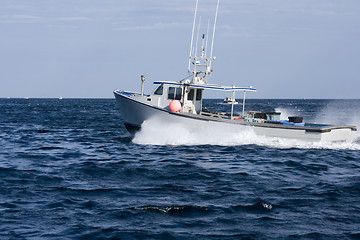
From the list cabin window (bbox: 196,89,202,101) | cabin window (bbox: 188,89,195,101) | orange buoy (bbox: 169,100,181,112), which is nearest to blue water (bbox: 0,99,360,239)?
orange buoy (bbox: 169,100,181,112)

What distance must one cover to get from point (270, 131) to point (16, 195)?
12.0m

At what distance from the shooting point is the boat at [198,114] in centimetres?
1848

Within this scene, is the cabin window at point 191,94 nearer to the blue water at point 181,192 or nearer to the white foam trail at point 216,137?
the white foam trail at point 216,137

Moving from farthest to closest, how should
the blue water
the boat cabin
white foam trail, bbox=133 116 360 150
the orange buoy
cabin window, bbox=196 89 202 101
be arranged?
cabin window, bbox=196 89 202 101, the boat cabin, the orange buoy, white foam trail, bbox=133 116 360 150, the blue water

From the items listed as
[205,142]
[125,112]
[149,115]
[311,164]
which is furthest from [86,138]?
[311,164]

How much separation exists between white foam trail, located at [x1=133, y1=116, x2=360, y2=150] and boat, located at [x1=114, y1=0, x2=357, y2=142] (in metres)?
0.15

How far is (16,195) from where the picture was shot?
9789 mm

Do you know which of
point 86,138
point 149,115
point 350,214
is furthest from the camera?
point 86,138

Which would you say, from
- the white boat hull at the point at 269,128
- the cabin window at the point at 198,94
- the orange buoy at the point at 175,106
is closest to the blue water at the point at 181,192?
the white boat hull at the point at 269,128

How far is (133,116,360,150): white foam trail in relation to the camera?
18.5m

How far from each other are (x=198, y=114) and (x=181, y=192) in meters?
9.17

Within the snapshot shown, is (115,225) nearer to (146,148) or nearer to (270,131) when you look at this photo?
(146,148)

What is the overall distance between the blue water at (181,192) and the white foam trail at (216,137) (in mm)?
439

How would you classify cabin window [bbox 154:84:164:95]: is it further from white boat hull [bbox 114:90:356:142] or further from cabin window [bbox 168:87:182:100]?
white boat hull [bbox 114:90:356:142]
